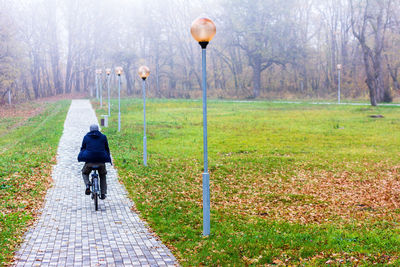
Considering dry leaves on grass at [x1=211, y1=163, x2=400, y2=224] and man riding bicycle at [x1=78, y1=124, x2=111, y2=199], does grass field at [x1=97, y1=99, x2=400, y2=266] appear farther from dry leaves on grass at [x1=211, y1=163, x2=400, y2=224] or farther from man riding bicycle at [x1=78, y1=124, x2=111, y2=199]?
man riding bicycle at [x1=78, y1=124, x2=111, y2=199]

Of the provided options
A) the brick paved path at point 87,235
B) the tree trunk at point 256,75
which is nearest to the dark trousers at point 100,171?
the brick paved path at point 87,235

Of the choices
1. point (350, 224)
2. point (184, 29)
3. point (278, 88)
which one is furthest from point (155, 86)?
point (350, 224)

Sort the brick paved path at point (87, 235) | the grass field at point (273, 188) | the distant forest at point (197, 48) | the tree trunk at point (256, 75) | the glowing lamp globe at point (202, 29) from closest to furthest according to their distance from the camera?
the brick paved path at point (87, 235) < the grass field at point (273, 188) < the glowing lamp globe at point (202, 29) < the distant forest at point (197, 48) < the tree trunk at point (256, 75)

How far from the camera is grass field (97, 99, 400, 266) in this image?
24.0 feet

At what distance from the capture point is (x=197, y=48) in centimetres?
6831

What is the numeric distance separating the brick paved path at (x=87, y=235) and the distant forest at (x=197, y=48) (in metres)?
35.1

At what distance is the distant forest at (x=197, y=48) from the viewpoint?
169 ft

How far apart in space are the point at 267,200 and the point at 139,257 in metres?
5.57

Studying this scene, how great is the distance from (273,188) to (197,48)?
57034 mm

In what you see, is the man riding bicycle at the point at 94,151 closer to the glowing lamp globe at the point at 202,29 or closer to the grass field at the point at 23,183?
the grass field at the point at 23,183

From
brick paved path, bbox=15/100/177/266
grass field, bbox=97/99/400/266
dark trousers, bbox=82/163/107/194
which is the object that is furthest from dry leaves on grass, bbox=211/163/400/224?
dark trousers, bbox=82/163/107/194

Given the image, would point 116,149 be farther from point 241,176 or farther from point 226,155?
point 241,176

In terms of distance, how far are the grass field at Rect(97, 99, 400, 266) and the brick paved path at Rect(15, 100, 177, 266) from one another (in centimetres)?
42

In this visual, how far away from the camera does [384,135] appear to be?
23609 mm
